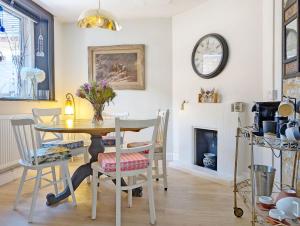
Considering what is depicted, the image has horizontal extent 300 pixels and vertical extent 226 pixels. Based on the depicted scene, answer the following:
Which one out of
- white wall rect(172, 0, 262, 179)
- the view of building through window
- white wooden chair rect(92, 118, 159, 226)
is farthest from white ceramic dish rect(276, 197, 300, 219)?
the view of building through window

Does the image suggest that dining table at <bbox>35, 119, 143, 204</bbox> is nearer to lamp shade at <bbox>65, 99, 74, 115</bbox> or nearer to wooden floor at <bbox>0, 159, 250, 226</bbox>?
wooden floor at <bbox>0, 159, 250, 226</bbox>

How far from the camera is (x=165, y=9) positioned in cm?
400

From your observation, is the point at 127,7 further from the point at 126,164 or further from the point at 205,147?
the point at 126,164

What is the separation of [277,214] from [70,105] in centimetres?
368

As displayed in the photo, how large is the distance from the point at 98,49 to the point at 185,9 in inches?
A: 63.1

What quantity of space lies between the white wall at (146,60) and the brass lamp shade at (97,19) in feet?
5.55

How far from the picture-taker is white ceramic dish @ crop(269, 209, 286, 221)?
1.59 metres

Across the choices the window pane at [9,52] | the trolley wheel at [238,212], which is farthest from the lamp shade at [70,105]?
the trolley wheel at [238,212]

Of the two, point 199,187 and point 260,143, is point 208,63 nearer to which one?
point 199,187

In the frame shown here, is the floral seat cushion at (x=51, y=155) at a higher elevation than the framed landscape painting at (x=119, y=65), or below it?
below

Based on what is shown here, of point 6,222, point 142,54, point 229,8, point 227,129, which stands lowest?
point 6,222

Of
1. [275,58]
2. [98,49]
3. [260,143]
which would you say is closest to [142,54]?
[98,49]

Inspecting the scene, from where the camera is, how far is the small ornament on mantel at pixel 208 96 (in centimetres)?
358

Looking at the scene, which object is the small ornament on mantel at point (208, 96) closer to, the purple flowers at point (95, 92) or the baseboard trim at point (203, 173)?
the baseboard trim at point (203, 173)
